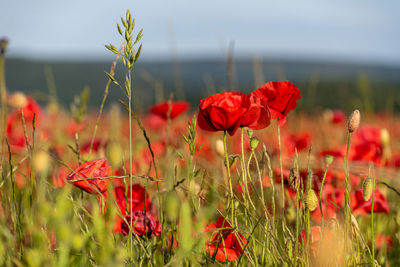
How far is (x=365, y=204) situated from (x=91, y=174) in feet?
2.12

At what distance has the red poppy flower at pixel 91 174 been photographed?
778 mm

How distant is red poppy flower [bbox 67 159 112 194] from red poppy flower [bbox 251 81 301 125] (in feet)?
1.04

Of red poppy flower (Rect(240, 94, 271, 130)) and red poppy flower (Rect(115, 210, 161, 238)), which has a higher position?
red poppy flower (Rect(240, 94, 271, 130))

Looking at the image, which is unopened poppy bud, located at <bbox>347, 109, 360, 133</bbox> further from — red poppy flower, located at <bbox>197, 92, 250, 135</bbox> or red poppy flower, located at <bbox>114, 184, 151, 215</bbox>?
red poppy flower, located at <bbox>114, 184, 151, 215</bbox>

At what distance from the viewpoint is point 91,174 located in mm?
786

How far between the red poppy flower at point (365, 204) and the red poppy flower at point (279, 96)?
0.33 metres

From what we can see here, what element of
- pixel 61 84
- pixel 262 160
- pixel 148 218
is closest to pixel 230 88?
pixel 262 160

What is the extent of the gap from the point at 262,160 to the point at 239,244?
18cm

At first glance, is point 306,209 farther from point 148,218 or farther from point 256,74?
point 256,74

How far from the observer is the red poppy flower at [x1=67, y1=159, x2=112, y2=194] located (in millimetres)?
778

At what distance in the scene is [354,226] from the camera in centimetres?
82

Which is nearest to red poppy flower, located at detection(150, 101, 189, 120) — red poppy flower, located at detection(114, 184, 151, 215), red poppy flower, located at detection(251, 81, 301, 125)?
red poppy flower, located at detection(114, 184, 151, 215)

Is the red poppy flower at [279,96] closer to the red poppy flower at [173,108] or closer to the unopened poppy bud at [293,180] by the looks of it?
the unopened poppy bud at [293,180]

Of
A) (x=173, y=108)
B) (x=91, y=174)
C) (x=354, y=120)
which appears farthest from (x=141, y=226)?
(x=173, y=108)
